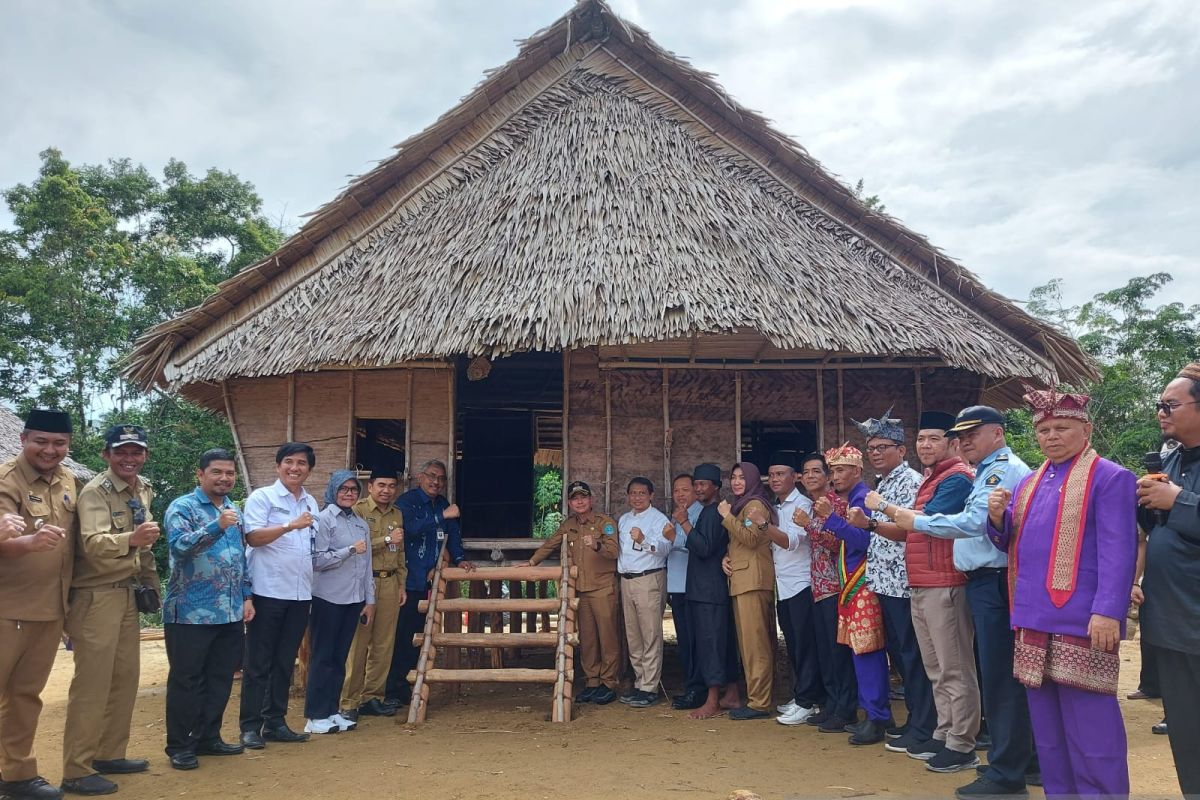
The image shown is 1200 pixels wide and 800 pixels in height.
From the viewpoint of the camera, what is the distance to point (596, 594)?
5.85 meters

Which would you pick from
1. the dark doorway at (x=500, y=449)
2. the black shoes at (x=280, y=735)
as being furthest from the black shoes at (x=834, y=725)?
the dark doorway at (x=500, y=449)

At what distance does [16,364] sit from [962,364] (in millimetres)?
17779

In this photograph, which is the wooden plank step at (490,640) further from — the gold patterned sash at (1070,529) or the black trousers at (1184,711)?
the black trousers at (1184,711)

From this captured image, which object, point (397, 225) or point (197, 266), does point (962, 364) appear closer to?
point (397, 225)

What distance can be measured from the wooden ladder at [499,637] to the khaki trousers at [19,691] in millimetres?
2105

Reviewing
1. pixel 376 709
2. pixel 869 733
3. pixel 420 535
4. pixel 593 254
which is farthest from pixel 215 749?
pixel 593 254

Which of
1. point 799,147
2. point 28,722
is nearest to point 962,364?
point 799,147

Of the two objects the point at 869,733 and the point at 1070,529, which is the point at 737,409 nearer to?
the point at 869,733

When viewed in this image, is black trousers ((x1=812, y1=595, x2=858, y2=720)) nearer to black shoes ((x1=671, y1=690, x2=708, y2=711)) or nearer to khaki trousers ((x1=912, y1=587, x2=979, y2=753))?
khaki trousers ((x1=912, y1=587, x2=979, y2=753))

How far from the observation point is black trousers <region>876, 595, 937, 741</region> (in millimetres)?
4246

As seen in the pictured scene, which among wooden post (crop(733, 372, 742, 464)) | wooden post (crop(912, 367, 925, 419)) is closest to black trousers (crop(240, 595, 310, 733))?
wooden post (crop(733, 372, 742, 464))

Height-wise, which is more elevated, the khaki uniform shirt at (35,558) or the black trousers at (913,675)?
the khaki uniform shirt at (35,558)

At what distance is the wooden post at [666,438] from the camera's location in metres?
6.58

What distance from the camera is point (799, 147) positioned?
7172mm
